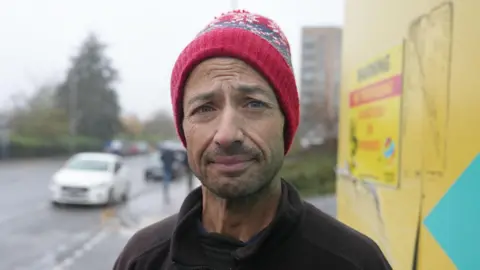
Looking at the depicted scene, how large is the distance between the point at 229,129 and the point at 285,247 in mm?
355

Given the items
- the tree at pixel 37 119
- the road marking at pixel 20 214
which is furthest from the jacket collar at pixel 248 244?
the tree at pixel 37 119

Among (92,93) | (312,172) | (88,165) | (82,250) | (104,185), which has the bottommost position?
(82,250)

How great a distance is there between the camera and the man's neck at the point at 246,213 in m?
1.44

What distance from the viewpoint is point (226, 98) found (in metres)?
1.38

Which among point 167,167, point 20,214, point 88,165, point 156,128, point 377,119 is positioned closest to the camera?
point 377,119

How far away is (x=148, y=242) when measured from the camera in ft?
5.16

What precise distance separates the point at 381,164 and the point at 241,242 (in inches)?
59.5

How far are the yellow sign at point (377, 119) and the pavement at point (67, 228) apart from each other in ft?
16.7

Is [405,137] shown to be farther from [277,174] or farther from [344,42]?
[344,42]

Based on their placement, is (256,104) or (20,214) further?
(20,214)

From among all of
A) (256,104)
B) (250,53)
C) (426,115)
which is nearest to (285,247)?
(256,104)

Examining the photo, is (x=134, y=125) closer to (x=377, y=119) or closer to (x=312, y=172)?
(x=312, y=172)

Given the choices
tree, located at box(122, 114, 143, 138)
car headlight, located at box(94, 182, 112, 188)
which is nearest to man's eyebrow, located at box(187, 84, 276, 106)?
car headlight, located at box(94, 182, 112, 188)

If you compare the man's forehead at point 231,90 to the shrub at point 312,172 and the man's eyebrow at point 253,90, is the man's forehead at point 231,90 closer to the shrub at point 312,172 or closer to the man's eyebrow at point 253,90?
the man's eyebrow at point 253,90
